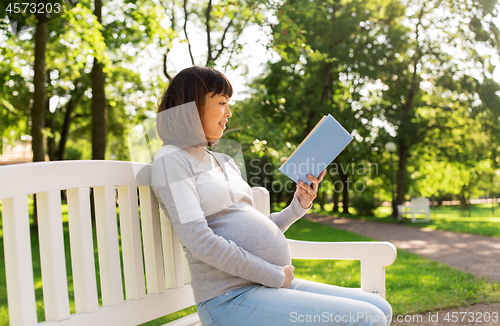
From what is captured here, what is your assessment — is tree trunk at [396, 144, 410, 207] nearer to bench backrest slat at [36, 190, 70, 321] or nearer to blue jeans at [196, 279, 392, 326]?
blue jeans at [196, 279, 392, 326]

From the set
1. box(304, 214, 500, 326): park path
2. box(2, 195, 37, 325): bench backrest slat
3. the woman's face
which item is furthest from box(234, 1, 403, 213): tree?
box(2, 195, 37, 325): bench backrest slat

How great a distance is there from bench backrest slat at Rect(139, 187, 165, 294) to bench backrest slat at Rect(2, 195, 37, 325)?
509 mm

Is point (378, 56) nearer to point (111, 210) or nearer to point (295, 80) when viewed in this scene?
point (295, 80)

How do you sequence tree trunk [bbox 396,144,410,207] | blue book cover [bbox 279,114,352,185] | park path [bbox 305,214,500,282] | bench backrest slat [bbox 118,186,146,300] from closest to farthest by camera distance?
bench backrest slat [bbox 118,186,146,300], blue book cover [bbox 279,114,352,185], park path [bbox 305,214,500,282], tree trunk [bbox 396,144,410,207]

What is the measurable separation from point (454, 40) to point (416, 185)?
1390 centimetres

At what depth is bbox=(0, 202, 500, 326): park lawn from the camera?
390cm

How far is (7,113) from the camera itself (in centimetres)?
1322

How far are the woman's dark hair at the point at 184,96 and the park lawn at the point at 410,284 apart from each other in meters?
2.49

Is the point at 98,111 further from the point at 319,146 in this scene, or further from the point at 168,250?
the point at 319,146

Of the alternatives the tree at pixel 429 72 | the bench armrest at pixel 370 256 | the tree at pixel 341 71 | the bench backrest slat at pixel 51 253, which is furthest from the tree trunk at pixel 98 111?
the tree at pixel 429 72

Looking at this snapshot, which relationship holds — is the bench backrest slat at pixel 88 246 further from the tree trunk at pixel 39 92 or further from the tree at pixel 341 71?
the tree at pixel 341 71

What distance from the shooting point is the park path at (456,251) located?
3.58 metres

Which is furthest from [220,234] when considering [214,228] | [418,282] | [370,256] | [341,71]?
[341,71]

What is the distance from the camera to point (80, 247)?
57.9 inches
